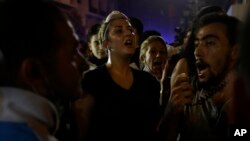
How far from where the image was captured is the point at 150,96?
2.85 m

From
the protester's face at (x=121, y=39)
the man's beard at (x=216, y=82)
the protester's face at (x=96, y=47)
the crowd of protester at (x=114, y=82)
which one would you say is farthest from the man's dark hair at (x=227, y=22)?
the protester's face at (x=96, y=47)

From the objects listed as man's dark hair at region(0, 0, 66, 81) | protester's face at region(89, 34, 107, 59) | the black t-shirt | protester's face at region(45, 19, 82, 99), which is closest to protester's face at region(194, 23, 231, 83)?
the black t-shirt

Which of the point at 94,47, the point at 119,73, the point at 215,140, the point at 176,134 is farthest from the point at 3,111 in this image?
the point at 94,47

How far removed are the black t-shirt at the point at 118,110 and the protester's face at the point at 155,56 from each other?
1.19 meters

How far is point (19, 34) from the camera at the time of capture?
1181 millimetres

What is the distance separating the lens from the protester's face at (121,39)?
118 inches

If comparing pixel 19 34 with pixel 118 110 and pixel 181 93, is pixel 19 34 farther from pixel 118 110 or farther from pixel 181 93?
pixel 118 110

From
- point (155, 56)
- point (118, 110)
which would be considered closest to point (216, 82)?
point (118, 110)

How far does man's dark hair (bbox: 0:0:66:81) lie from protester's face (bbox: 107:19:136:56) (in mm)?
1783

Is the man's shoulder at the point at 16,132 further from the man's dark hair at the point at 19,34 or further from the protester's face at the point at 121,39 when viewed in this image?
the protester's face at the point at 121,39

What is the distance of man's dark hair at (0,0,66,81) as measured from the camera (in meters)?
1.17

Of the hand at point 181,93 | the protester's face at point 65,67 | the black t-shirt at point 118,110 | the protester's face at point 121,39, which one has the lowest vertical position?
the black t-shirt at point 118,110

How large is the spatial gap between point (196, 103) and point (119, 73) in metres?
0.81

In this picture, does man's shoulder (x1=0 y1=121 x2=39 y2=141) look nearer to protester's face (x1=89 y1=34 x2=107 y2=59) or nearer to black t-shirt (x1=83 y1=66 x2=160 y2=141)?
black t-shirt (x1=83 y1=66 x2=160 y2=141)
